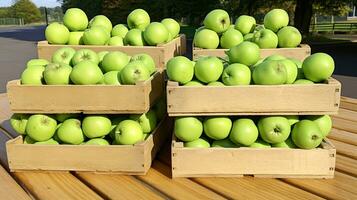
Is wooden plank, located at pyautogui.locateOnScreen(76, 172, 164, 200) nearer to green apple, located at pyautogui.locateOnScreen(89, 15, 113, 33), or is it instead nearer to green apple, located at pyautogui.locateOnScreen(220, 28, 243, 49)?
green apple, located at pyautogui.locateOnScreen(220, 28, 243, 49)

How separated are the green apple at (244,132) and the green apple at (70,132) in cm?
76

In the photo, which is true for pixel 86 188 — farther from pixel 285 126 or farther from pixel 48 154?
pixel 285 126

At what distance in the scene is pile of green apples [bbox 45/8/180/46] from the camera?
227cm

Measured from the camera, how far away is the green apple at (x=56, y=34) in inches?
91.5

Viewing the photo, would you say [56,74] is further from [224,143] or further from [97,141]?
[224,143]

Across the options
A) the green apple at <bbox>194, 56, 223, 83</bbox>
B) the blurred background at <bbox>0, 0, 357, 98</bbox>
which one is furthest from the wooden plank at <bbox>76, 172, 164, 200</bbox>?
the blurred background at <bbox>0, 0, 357, 98</bbox>

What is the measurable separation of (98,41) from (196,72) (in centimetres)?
85

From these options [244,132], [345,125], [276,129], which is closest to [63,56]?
[244,132]

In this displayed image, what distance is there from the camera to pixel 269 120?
5.45ft

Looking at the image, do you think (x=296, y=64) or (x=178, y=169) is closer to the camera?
(x=178, y=169)

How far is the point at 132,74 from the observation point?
5.84 ft

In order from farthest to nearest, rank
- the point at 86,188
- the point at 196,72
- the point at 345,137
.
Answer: the point at 345,137 < the point at 196,72 < the point at 86,188

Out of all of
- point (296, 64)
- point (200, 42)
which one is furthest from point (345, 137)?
point (200, 42)

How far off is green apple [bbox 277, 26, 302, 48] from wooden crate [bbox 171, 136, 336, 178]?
0.72 meters
